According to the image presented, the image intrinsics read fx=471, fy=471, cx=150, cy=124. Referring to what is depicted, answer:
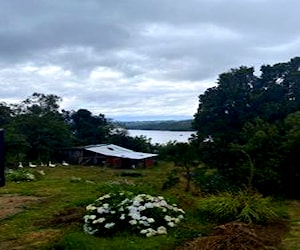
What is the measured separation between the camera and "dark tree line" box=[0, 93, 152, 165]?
31.8 meters

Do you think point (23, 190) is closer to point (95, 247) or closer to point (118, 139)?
point (95, 247)

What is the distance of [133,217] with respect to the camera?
21.8 feet

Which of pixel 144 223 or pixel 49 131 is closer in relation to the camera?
pixel 144 223

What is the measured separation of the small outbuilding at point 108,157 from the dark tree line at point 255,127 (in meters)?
7.65

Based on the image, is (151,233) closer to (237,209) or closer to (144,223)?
(144,223)

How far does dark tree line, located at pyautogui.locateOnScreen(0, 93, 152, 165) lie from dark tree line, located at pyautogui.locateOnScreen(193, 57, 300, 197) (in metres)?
11.7

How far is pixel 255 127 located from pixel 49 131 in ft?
70.5

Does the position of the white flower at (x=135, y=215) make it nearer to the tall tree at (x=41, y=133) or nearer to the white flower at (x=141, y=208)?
the white flower at (x=141, y=208)

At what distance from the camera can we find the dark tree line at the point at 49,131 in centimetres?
3178

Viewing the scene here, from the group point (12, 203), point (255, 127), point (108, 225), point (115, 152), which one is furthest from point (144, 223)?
point (115, 152)

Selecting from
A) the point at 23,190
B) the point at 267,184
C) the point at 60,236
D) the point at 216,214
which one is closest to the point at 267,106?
the point at 267,184

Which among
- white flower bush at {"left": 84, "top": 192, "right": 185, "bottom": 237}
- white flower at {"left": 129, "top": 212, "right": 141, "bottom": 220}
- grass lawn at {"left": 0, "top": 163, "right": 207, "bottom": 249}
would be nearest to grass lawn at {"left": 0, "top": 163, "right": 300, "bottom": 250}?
grass lawn at {"left": 0, "top": 163, "right": 207, "bottom": 249}

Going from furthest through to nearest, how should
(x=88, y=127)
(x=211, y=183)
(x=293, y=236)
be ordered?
1. (x=88, y=127)
2. (x=211, y=183)
3. (x=293, y=236)

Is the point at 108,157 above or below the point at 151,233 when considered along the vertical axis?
below
